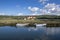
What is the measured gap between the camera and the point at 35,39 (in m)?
22.3

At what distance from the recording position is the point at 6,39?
70.8 ft

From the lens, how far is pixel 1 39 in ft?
70.9

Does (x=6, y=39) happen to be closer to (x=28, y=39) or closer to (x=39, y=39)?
(x=28, y=39)

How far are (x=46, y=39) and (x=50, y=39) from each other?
64 cm

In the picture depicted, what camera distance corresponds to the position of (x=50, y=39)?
22.0 m

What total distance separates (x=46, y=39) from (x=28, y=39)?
285cm

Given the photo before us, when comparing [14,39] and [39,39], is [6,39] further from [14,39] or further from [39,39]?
[39,39]

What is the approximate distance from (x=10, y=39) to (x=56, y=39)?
7070 mm

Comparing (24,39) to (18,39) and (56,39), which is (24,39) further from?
(56,39)

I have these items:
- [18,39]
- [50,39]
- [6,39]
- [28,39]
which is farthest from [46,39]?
[6,39]

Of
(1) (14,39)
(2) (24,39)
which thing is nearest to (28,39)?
(2) (24,39)

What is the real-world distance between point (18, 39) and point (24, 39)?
3.00 ft

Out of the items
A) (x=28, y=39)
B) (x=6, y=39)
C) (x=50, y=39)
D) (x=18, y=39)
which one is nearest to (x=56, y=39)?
(x=50, y=39)

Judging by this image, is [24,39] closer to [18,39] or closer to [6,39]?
[18,39]
